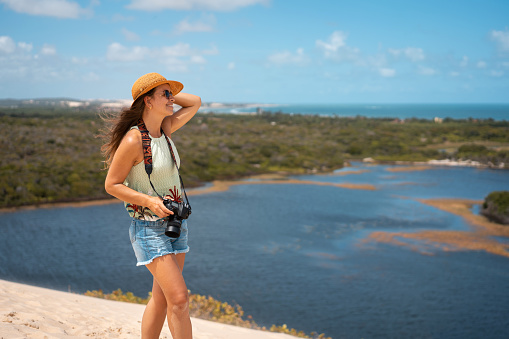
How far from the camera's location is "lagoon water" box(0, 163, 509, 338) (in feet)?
38.5

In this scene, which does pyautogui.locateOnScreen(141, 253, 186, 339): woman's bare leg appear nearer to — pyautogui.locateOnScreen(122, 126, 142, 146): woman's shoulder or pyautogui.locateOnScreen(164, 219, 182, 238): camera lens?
pyautogui.locateOnScreen(164, 219, 182, 238): camera lens

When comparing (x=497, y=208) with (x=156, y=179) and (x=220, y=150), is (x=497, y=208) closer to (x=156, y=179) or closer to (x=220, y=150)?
(x=156, y=179)

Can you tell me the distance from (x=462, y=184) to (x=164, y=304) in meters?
34.4

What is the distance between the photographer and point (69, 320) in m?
5.70

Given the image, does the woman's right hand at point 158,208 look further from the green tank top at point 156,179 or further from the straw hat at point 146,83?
the straw hat at point 146,83

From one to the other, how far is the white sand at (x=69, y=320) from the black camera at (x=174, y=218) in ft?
7.27

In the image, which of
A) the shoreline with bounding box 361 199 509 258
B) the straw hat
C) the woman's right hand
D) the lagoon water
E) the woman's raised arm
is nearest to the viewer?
the woman's right hand

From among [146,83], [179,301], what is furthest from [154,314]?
[146,83]

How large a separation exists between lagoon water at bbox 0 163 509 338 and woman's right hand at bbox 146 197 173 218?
8483mm

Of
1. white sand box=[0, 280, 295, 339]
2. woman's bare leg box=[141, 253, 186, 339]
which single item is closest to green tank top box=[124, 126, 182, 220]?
woman's bare leg box=[141, 253, 186, 339]

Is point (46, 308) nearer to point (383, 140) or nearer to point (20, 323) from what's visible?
point (20, 323)

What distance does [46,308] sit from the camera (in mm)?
6262

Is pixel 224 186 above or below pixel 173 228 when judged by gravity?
below

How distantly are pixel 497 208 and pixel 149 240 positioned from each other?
950 inches
